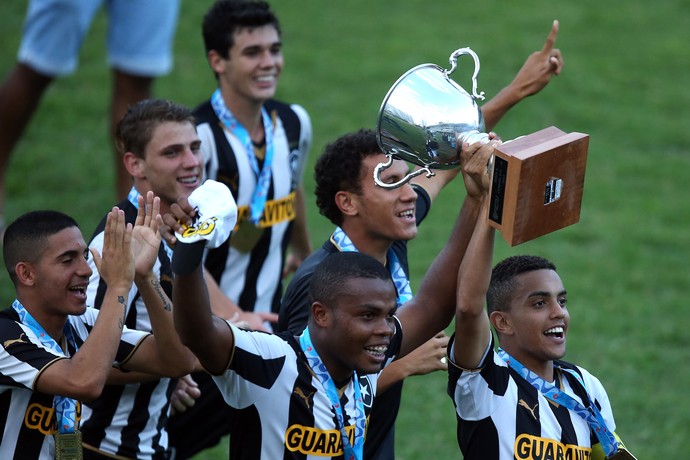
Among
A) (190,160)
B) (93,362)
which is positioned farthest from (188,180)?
(93,362)

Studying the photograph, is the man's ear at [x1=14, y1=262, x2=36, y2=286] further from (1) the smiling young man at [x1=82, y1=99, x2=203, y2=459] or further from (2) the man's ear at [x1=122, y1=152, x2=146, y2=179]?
(2) the man's ear at [x1=122, y1=152, x2=146, y2=179]

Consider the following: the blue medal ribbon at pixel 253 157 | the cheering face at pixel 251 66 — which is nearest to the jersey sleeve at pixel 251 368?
the blue medal ribbon at pixel 253 157

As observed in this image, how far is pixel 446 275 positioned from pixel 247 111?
2.37 m

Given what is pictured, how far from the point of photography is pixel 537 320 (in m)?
4.66

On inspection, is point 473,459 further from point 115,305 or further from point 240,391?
point 115,305

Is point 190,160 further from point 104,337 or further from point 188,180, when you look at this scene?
point 104,337

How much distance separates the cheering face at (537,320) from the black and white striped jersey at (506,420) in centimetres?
13

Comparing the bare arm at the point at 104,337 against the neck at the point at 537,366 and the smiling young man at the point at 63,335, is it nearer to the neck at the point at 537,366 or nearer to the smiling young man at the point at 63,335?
the smiling young man at the point at 63,335

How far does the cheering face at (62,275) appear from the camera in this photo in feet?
14.5

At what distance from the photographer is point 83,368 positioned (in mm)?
4188

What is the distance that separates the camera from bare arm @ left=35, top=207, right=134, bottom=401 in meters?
4.19

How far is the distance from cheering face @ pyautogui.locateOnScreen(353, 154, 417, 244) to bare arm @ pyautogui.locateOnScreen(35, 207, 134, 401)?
124 cm

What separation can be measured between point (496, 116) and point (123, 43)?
4999 mm

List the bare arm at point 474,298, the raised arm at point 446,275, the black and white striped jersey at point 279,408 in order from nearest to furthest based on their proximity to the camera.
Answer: the raised arm at point 446,275, the bare arm at point 474,298, the black and white striped jersey at point 279,408
